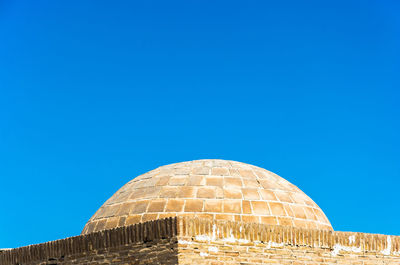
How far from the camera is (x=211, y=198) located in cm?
991

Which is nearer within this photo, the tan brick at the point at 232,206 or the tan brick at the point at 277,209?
the tan brick at the point at 232,206

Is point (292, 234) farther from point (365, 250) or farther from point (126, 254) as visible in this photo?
point (126, 254)

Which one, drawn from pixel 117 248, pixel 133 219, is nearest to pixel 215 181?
pixel 133 219

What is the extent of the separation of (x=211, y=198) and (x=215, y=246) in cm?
172

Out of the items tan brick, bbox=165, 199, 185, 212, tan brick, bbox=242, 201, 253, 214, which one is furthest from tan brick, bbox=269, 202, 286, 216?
tan brick, bbox=165, 199, 185, 212

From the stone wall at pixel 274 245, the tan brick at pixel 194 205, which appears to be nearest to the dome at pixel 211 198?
the tan brick at pixel 194 205

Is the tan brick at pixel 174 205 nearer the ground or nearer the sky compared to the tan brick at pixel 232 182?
nearer the ground

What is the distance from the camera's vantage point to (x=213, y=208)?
971 centimetres

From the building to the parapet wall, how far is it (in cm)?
1

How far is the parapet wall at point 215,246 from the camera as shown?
26.6ft

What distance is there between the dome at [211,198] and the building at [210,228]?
0.06 feet

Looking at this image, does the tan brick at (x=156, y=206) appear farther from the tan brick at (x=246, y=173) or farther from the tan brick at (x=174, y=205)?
the tan brick at (x=246, y=173)

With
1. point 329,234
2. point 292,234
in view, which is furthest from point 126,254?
point 329,234

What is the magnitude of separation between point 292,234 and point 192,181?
2277 mm
